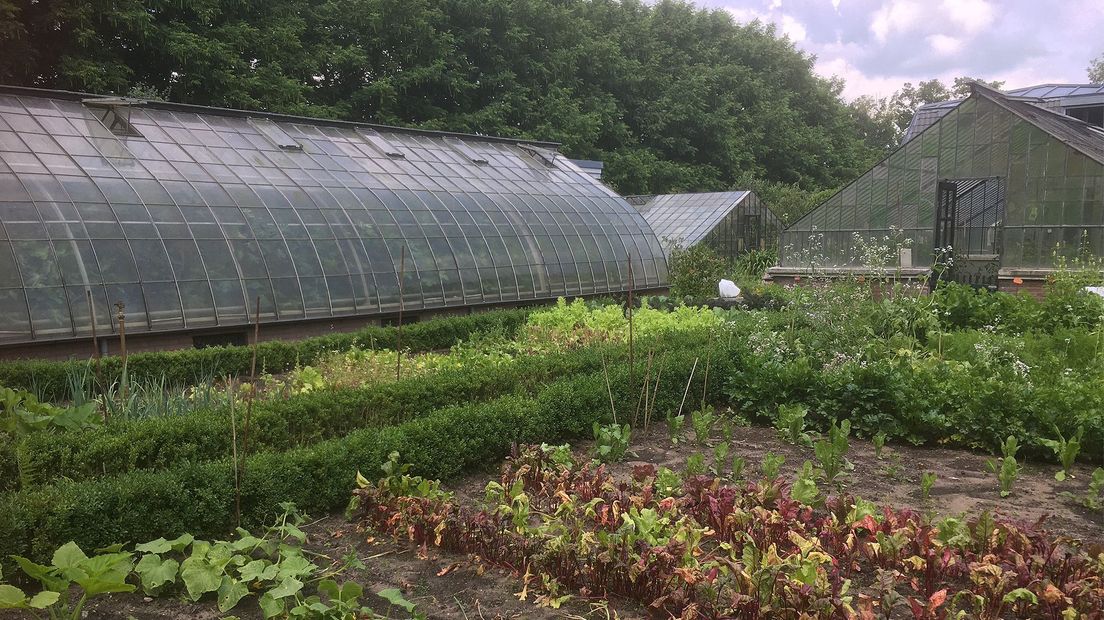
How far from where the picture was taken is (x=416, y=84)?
3203 centimetres

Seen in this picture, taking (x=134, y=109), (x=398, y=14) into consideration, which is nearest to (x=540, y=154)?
(x=134, y=109)

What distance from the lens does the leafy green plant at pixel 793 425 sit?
765 cm

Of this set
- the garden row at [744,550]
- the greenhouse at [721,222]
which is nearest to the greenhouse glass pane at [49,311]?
the garden row at [744,550]

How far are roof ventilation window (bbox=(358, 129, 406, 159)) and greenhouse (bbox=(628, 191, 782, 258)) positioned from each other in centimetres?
1051

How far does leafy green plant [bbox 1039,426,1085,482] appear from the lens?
6531 millimetres

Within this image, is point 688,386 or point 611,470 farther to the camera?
point 688,386

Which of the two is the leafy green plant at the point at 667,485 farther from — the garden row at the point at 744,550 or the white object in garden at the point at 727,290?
the white object in garden at the point at 727,290

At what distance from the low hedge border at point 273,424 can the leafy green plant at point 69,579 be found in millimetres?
1396

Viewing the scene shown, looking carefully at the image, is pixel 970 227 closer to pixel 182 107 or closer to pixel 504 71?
pixel 182 107

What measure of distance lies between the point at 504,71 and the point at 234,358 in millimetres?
27171

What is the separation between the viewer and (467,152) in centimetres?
1997

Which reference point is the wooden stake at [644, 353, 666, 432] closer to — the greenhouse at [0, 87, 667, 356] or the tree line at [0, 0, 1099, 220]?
the greenhouse at [0, 87, 667, 356]

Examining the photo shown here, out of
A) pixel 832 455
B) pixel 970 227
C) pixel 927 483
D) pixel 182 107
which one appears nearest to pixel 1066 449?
pixel 927 483

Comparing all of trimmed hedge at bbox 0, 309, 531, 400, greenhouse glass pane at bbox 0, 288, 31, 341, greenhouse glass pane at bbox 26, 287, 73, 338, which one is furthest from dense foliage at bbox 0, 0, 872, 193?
trimmed hedge at bbox 0, 309, 531, 400
